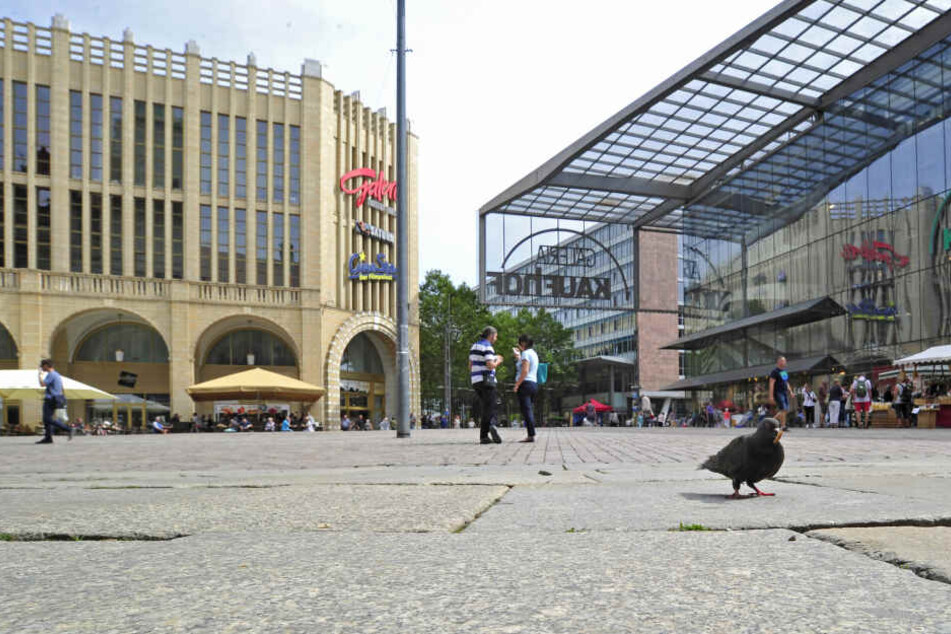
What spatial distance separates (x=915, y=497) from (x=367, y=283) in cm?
4353

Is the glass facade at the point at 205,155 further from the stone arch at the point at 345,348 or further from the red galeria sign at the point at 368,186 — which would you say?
the stone arch at the point at 345,348

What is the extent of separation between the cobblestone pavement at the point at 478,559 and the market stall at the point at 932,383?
2039 cm

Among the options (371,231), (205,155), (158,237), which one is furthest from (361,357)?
(205,155)

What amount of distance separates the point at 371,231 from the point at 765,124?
66.8 feet

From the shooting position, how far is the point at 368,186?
46656mm

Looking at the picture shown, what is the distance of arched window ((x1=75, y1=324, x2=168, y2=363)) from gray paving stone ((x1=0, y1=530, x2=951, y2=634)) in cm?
4172

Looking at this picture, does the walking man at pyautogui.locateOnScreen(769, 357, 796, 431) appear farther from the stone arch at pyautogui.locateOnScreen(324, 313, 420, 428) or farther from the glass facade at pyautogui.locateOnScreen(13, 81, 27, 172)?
the glass facade at pyautogui.locateOnScreen(13, 81, 27, 172)

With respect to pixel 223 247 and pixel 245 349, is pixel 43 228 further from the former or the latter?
pixel 245 349

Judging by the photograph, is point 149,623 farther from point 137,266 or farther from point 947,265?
point 137,266

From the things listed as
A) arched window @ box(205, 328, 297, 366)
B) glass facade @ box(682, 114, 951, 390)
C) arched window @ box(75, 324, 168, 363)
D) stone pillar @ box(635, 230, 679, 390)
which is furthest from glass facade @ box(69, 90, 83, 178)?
glass facade @ box(682, 114, 951, 390)

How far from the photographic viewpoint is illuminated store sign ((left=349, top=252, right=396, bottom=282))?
45.8 meters

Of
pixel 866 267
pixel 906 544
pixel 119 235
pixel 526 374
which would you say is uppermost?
pixel 119 235

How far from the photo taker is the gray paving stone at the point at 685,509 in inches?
120

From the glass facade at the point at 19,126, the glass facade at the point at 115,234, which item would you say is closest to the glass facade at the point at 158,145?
the glass facade at the point at 115,234
